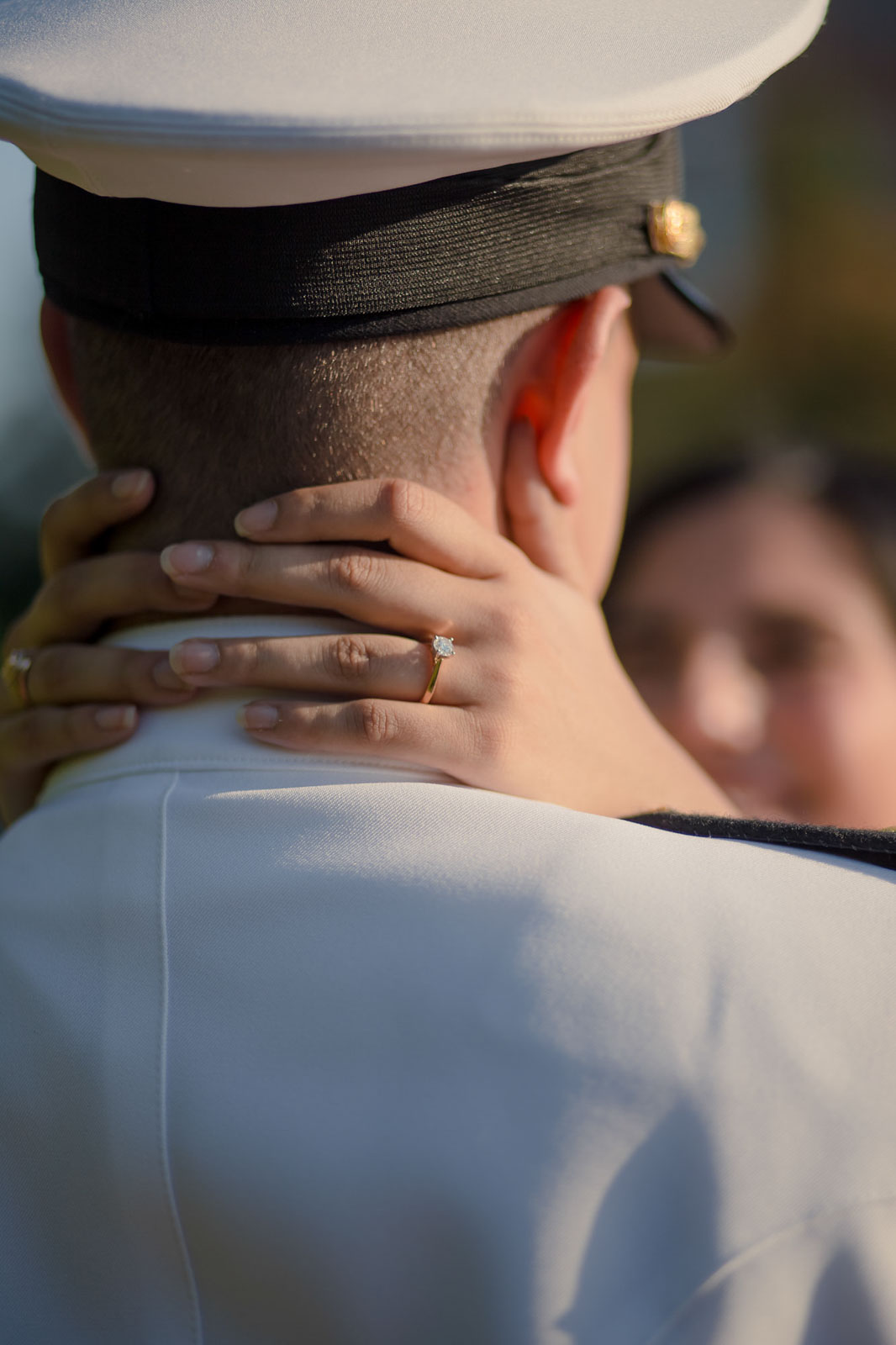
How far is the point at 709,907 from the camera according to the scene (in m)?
1.05

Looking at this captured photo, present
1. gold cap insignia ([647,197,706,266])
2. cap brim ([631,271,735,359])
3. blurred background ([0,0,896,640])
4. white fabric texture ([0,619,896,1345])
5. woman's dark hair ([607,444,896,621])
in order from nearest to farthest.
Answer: white fabric texture ([0,619,896,1345]) → gold cap insignia ([647,197,706,266]) → cap brim ([631,271,735,359]) → woman's dark hair ([607,444,896,621]) → blurred background ([0,0,896,640])

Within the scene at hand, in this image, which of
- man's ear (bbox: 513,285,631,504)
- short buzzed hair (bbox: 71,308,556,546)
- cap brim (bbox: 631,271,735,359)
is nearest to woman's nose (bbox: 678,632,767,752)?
cap brim (bbox: 631,271,735,359)

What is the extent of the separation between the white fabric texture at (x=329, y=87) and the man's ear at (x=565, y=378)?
21 cm

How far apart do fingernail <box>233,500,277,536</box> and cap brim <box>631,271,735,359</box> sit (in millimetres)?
714

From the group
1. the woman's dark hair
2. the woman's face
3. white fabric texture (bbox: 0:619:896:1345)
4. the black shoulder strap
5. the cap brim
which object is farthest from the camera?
the woman's dark hair

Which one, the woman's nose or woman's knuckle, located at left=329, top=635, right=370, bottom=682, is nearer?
woman's knuckle, located at left=329, top=635, right=370, bottom=682

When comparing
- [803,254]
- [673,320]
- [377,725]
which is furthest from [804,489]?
[803,254]

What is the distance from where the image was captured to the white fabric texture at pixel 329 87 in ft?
3.34

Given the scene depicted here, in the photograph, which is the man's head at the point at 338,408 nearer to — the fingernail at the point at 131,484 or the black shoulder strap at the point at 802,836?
the fingernail at the point at 131,484

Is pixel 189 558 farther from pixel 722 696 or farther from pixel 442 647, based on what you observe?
pixel 722 696

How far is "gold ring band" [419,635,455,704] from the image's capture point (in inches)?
47.3

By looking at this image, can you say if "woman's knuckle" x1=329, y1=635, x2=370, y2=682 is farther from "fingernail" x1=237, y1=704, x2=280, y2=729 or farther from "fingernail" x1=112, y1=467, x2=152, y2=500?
"fingernail" x1=112, y1=467, x2=152, y2=500

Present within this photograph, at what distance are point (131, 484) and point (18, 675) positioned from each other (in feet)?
1.16

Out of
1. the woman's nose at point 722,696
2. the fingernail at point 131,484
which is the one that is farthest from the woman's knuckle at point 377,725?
the woman's nose at point 722,696
